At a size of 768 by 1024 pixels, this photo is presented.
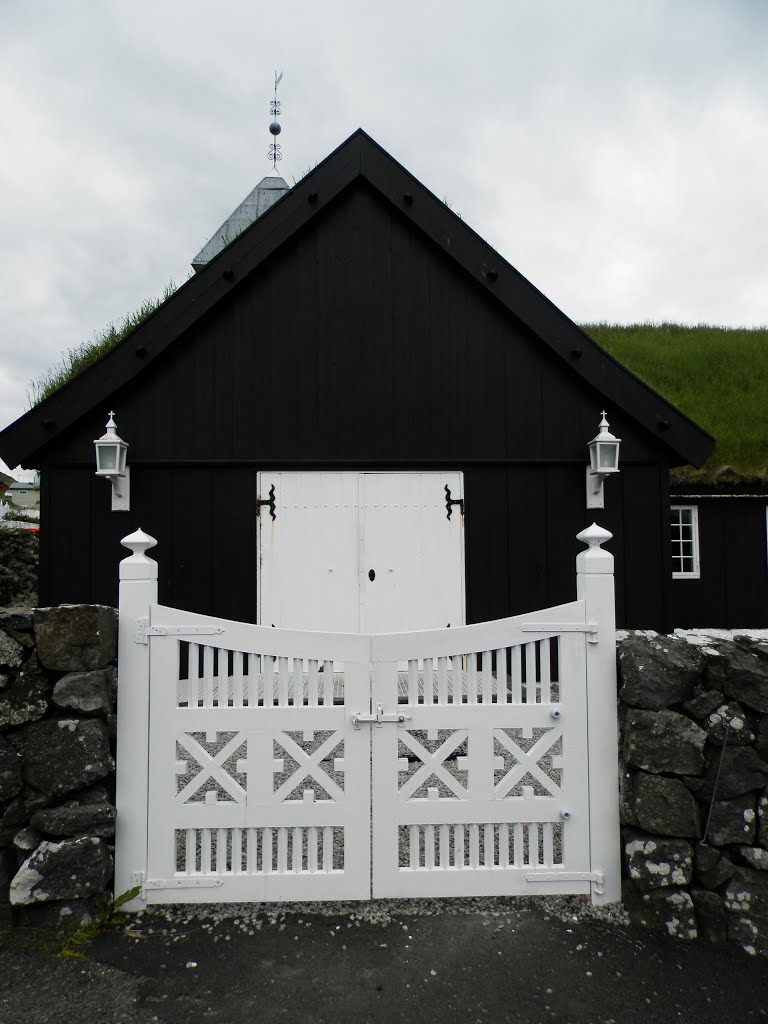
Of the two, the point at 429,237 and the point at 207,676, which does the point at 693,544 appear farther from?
the point at 207,676

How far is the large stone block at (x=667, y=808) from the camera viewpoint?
257 centimetres

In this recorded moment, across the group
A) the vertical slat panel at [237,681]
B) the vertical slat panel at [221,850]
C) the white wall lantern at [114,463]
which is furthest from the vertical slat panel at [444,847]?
the white wall lantern at [114,463]

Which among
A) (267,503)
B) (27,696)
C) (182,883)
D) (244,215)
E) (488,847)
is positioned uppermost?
(244,215)

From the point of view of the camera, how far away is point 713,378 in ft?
45.9

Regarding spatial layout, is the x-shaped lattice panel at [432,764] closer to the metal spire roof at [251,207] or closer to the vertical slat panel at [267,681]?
the vertical slat panel at [267,681]

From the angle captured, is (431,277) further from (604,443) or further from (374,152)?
(604,443)

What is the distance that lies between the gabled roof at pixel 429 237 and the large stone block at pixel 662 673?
13.9 ft

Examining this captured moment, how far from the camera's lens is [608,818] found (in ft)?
8.82

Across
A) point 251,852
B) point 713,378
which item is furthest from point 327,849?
point 713,378

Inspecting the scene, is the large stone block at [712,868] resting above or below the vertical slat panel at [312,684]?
below

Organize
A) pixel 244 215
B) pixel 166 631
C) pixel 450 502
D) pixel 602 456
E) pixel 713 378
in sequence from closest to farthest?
pixel 166 631 → pixel 602 456 → pixel 450 502 → pixel 713 378 → pixel 244 215

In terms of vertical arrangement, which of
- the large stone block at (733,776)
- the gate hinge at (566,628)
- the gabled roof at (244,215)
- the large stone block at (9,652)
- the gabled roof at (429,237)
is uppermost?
the gabled roof at (244,215)

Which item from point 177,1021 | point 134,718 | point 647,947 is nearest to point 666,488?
point 647,947

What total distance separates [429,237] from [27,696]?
5.62m
